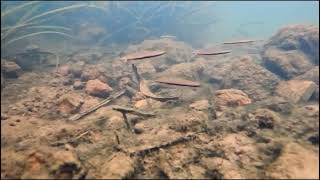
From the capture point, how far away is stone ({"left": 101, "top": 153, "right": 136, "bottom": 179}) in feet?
10.5

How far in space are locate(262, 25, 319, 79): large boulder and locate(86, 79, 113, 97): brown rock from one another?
4497 mm

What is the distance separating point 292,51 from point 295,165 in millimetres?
6910

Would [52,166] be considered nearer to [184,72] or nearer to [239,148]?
[239,148]

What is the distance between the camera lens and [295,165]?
10.3 feet

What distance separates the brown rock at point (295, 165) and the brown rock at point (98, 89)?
4.32 m

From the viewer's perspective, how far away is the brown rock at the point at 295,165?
10.0 ft

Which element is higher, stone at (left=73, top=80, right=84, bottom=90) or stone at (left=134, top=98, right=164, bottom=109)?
stone at (left=134, top=98, right=164, bottom=109)

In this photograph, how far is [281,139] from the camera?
365 centimetres

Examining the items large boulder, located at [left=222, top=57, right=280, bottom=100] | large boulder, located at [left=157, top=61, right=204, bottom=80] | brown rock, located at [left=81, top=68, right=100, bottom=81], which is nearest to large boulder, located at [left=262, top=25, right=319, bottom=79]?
large boulder, located at [left=222, top=57, right=280, bottom=100]

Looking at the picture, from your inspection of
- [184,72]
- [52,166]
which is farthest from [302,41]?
[52,166]

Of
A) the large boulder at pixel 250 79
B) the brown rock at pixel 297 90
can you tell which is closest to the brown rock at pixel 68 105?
the large boulder at pixel 250 79

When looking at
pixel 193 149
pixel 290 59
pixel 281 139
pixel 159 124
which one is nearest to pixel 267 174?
pixel 281 139

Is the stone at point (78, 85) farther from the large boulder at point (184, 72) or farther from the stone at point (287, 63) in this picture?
the stone at point (287, 63)

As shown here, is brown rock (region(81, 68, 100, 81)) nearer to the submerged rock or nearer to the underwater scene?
the underwater scene
